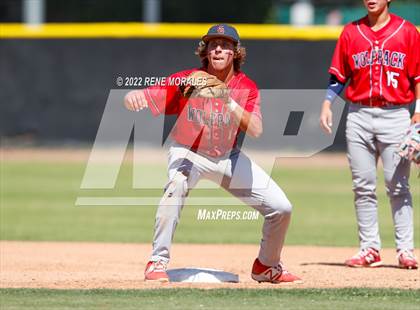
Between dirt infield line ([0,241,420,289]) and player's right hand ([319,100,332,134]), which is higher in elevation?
player's right hand ([319,100,332,134])

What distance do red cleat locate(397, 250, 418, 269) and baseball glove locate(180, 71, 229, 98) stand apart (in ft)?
8.30

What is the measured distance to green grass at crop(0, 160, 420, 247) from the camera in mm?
11734

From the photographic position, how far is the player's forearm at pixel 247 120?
286 inches

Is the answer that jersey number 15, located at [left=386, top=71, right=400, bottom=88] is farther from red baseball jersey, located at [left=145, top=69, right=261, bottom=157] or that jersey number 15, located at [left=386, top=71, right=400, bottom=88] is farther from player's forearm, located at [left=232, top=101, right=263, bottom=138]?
player's forearm, located at [left=232, top=101, right=263, bottom=138]

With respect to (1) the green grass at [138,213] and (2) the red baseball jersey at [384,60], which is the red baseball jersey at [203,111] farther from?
(1) the green grass at [138,213]

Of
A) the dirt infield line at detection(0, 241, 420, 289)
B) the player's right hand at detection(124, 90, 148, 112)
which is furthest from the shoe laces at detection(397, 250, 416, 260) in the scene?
the player's right hand at detection(124, 90, 148, 112)

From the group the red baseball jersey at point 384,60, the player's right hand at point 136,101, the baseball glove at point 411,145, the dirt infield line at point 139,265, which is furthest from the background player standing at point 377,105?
the player's right hand at point 136,101

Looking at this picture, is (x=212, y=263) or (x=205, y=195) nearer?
(x=212, y=263)

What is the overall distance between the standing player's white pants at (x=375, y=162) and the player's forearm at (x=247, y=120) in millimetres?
1558

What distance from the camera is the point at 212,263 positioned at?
923 centimetres

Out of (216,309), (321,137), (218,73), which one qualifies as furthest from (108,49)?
(216,309)

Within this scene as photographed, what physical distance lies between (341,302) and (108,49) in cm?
1444

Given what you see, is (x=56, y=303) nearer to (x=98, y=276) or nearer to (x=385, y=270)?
(x=98, y=276)

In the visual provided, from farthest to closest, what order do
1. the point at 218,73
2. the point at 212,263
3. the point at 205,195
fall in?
the point at 205,195 < the point at 212,263 < the point at 218,73
